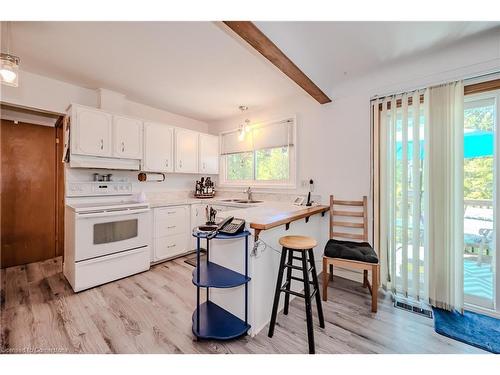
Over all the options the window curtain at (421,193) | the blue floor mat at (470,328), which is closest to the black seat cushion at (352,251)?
the window curtain at (421,193)

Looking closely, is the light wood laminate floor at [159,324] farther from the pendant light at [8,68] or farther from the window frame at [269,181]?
the pendant light at [8,68]

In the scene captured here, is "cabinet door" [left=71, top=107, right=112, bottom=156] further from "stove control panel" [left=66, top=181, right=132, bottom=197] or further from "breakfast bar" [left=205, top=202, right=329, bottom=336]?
"breakfast bar" [left=205, top=202, right=329, bottom=336]

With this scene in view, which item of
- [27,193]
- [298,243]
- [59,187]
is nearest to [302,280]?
[298,243]

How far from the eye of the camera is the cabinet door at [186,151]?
11.4ft

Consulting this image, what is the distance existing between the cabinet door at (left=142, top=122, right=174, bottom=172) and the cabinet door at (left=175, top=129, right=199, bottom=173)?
105 millimetres

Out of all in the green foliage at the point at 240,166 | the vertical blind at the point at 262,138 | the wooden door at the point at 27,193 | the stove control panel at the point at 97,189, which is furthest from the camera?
the green foliage at the point at 240,166

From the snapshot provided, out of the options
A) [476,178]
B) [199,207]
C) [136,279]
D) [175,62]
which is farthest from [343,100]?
→ [136,279]

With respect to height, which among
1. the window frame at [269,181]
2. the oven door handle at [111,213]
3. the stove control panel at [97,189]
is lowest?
the oven door handle at [111,213]

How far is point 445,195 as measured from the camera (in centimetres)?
192

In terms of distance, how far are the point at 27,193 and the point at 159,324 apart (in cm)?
295

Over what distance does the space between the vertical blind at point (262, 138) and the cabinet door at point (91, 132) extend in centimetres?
178

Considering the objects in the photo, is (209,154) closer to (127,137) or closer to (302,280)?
(127,137)
